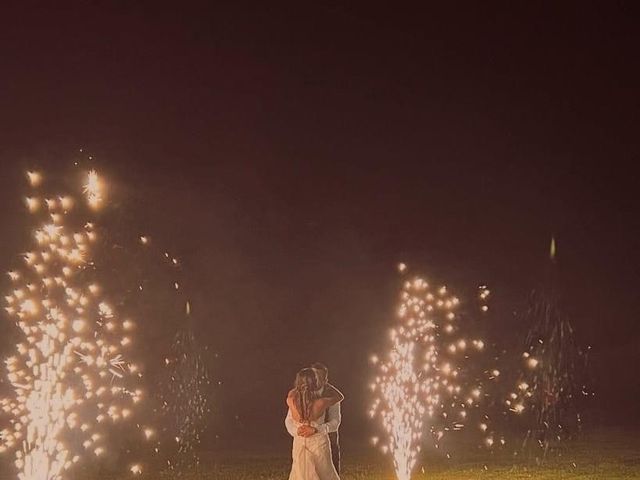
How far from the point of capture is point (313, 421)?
32.8 feet

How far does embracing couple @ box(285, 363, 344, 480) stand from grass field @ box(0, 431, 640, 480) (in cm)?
718

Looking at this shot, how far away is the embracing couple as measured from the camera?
32.4 ft

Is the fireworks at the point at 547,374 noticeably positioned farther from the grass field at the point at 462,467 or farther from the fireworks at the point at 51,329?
the fireworks at the point at 51,329

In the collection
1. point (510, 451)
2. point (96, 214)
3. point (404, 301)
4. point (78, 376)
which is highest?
point (96, 214)

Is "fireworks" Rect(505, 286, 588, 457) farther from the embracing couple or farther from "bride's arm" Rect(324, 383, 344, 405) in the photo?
"bride's arm" Rect(324, 383, 344, 405)

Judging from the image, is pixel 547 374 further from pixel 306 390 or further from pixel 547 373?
pixel 306 390

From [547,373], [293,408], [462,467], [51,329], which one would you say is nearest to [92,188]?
[51,329]

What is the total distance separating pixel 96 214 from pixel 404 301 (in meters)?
5.49

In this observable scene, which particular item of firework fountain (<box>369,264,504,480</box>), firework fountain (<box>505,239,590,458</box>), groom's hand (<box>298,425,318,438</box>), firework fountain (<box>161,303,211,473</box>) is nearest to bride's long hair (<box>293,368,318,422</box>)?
groom's hand (<box>298,425,318,438</box>)

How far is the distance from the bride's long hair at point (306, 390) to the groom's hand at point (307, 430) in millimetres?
146

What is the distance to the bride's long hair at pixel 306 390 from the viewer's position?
32.2 ft

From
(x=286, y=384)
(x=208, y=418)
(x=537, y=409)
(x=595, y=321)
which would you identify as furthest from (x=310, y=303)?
(x=595, y=321)

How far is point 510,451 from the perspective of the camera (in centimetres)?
2242

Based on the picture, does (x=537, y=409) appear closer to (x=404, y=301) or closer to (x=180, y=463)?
(x=180, y=463)
